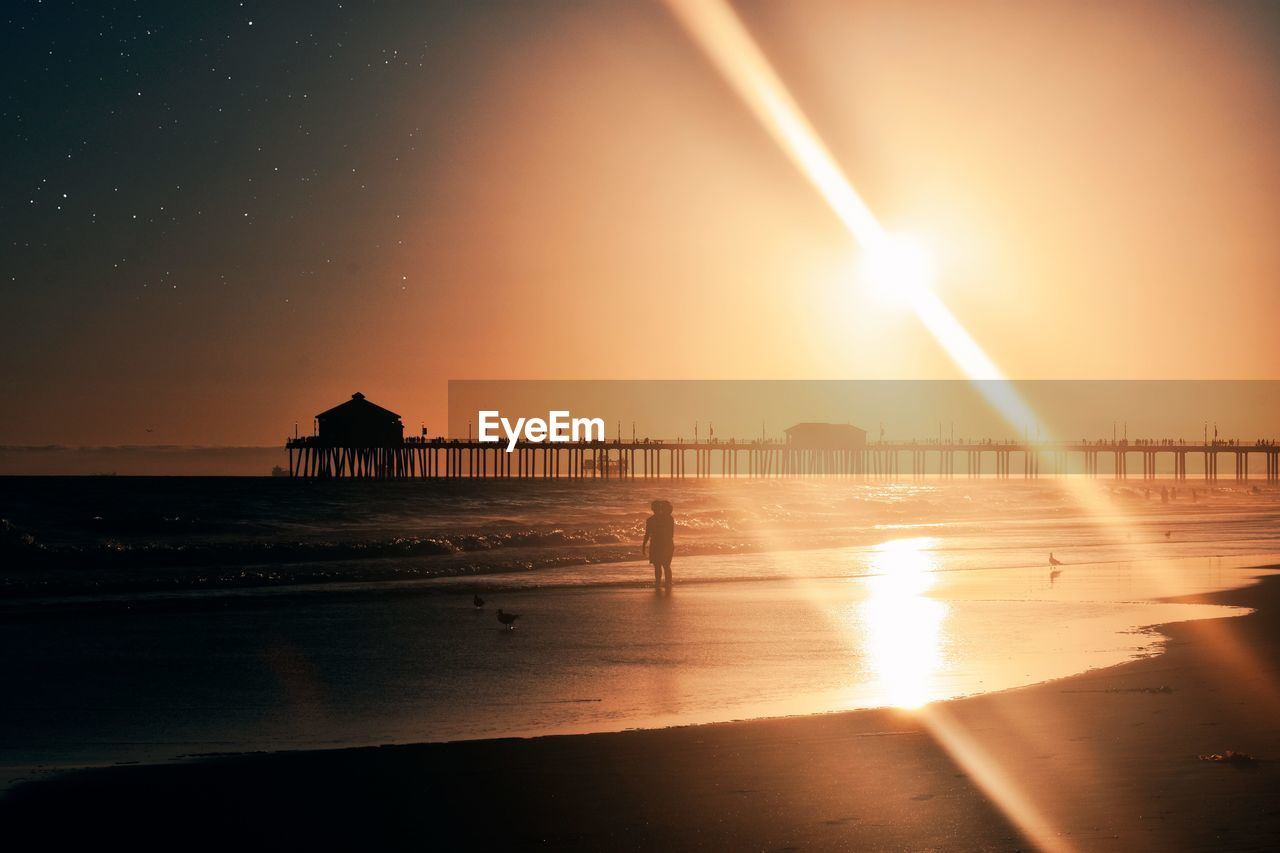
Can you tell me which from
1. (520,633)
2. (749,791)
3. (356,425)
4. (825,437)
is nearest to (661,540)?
(520,633)

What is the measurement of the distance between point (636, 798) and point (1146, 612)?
1181 centimetres

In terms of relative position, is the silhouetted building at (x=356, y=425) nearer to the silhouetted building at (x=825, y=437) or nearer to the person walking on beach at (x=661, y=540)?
the silhouetted building at (x=825, y=437)

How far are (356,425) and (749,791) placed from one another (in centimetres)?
11844

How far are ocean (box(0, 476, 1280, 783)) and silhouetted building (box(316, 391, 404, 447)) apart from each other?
86.7 metres

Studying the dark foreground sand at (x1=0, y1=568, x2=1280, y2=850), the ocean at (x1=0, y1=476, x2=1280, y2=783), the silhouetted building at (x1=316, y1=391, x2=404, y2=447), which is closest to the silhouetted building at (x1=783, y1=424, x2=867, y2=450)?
the silhouetted building at (x1=316, y1=391, x2=404, y2=447)

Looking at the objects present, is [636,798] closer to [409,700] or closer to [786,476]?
[409,700]

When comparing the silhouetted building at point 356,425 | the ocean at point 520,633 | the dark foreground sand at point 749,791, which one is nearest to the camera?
the dark foreground sand at point 749,791

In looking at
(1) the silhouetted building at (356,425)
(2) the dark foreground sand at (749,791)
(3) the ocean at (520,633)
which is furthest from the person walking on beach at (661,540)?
(1) the silhouetted building at (356,425)

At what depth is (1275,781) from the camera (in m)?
6.42

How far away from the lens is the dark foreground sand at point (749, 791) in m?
5.64

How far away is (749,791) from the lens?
6445mm

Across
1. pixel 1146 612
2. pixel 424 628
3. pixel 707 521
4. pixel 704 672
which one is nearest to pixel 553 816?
pixel 704 672

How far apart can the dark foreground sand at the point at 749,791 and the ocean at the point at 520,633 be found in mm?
817

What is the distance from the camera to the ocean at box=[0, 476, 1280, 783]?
29.2ft
